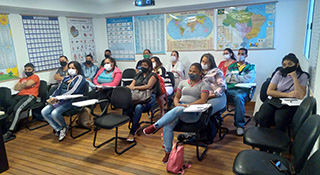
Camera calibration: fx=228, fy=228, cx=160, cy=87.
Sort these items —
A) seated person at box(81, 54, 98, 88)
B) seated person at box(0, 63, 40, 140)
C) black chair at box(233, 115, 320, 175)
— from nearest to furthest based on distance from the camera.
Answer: black chair at box(233, 115, 320, 175), seated person at box(0, 63, 40, 140), seated person at box(81, 54, 98, 88)

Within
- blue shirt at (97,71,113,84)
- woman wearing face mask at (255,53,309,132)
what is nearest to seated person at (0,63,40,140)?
blue shirt at (97,71,113,84)

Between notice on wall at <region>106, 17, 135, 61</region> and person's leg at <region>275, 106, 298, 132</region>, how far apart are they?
14.7ft

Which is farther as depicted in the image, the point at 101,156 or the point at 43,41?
the point at 43,41

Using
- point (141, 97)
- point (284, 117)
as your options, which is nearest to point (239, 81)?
point (284, 117)

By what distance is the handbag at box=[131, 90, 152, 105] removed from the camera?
371cm

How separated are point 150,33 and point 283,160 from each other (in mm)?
4861

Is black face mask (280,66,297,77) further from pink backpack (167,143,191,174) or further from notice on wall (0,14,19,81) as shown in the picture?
notice on wall (0,14,19,81)

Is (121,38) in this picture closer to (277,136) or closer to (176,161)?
(176,161)

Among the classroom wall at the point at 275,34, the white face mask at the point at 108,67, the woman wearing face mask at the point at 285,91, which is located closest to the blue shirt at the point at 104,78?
the white face mask at the point at 108,67

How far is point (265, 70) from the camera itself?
5074 mm

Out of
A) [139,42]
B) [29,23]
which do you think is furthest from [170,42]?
[29,23]

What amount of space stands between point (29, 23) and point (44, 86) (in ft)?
4.90

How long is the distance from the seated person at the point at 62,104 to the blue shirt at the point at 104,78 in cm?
68

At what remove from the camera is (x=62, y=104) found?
392 centimetres
